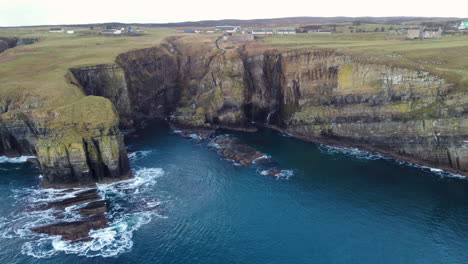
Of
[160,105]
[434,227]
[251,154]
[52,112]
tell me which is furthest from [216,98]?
[434,227]

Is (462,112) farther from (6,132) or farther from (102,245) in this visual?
(6,132)

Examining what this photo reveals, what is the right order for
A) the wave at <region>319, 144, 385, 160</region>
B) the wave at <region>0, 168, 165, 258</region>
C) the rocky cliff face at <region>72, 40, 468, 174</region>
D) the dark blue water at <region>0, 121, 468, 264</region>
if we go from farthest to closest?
the wave at <region>319, 144, 385, 160</region> → the rocky cliff face at <region>72, 40, 468, 174</region> → the wave at <region>0, 168, 165, 258</region> → the dark blue water at <region>0, 121, 468, 264</region>

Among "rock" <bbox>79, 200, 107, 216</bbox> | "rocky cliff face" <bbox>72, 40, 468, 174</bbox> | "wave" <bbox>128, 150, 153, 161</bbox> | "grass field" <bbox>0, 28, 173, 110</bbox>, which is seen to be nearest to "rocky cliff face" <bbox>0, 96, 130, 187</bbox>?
"grass field" <bbox>0, 28, 173, 110</bbox>

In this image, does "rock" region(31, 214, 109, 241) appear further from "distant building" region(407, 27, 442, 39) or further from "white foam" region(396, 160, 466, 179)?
"distant building" region(407, 27, 442, 39)

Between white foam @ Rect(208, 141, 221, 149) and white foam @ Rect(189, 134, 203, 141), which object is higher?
white foam @ Rect(189, 134, 203, 141)

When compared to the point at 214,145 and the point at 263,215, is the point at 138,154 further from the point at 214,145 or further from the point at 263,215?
the point at 263,215

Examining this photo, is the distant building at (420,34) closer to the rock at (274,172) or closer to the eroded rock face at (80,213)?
the rock at (274,172)

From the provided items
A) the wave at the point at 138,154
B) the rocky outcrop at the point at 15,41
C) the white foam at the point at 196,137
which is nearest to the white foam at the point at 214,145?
the white foam at the point at 196,137
